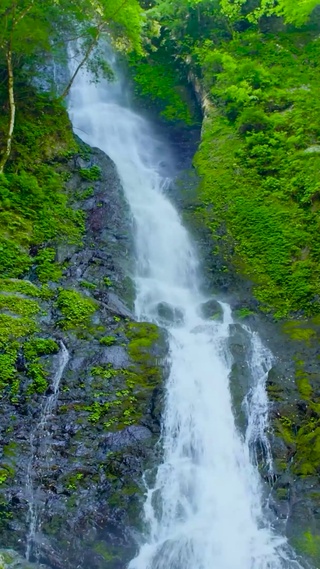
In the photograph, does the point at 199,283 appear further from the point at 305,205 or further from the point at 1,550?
the point at 1,550

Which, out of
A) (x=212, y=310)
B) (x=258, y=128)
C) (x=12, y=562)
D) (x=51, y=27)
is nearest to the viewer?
(x=12, y=562)

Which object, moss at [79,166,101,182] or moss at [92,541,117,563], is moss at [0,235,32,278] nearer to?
moss at [79,166,101,182]

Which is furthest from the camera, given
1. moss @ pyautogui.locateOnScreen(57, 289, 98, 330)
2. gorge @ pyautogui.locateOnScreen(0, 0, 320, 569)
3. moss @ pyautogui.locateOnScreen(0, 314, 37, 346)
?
moss @ pyautogui.locateOnScreen(57, 289, 98, 330)

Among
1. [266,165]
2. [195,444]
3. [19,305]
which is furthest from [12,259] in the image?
[266,165]

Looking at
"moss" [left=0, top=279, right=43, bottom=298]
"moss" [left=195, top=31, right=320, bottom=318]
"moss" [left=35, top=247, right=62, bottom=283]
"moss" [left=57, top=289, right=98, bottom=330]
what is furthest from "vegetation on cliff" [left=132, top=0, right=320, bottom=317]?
"moss" [left=0, top=279, right=43, bottom=298]

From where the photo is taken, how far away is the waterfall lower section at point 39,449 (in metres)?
7.48

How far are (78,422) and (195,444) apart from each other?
208cm

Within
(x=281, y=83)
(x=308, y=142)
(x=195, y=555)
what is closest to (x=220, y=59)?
(x=281, y=83)

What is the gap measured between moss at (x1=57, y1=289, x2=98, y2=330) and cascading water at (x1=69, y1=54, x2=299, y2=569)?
1.37m

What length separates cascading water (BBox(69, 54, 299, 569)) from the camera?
7617 mm

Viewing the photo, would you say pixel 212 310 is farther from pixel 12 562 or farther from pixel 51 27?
pixel 51 27

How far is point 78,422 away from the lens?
8625 mm

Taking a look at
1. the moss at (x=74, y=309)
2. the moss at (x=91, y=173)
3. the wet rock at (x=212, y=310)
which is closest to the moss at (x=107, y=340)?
the moss at (x=74, y=309)

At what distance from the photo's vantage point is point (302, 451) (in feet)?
28.9
